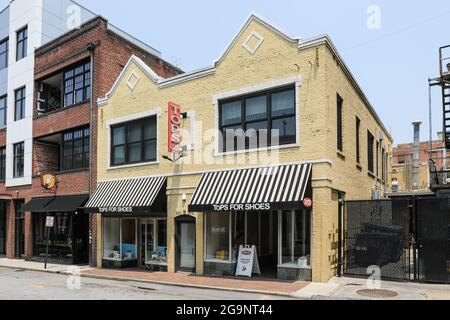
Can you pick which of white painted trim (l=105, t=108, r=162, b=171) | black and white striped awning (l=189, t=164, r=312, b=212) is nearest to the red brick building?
white painted trim (l=105, t=108, r=162, b=171)

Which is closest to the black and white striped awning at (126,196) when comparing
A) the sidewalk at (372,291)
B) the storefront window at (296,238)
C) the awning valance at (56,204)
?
the awning valance at (56,204)

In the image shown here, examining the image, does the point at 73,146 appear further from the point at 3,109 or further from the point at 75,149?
the point at 3,109

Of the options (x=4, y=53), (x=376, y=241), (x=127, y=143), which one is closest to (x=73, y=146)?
(x=127, y=143)

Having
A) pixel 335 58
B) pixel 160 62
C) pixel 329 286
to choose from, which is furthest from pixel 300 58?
pixel 160 62

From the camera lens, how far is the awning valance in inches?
845

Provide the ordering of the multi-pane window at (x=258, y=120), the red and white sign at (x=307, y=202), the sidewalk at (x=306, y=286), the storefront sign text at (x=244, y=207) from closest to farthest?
the sidewalk at (x=306, y=286) → the red and white sign at (x=307, y=202) → the storefront sign text at (x=244, y=207) → the multi-pane window at (x=258, y=120)

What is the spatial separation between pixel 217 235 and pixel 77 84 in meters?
12.0

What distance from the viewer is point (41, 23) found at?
26.6 m

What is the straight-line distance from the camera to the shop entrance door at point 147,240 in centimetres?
1933

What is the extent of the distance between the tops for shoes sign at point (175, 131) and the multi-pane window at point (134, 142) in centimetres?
183

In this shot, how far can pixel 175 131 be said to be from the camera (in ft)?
57.7

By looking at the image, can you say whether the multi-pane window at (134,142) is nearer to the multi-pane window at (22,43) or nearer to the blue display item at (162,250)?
the blue display item at (162,250)
